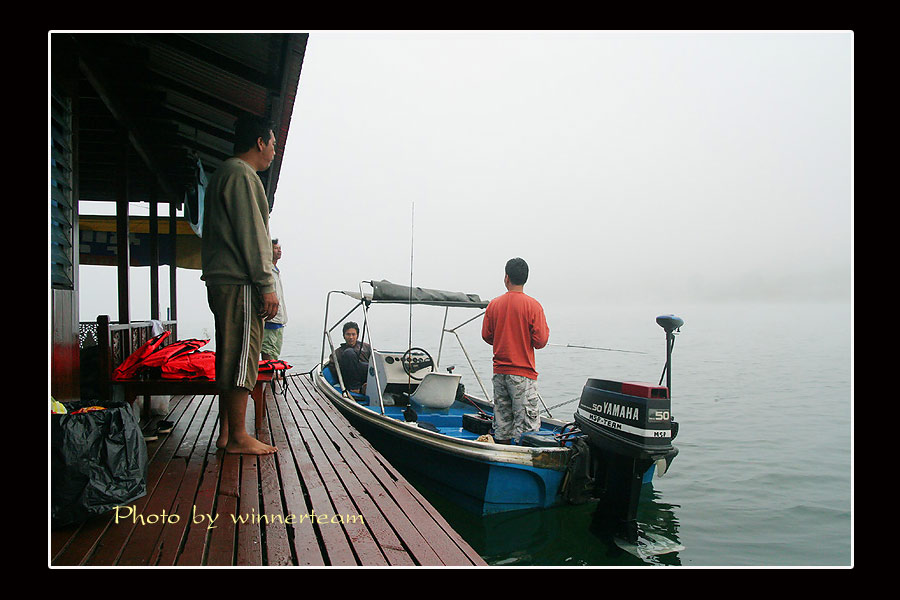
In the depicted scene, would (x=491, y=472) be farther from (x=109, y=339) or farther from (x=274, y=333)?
(x=109, y=339)

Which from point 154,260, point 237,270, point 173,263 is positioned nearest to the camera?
point 237,270

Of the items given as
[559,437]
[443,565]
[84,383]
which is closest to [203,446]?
Result: [84,383]

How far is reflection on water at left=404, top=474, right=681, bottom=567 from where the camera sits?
4.51m

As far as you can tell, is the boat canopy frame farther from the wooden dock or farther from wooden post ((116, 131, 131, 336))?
the wooden dock

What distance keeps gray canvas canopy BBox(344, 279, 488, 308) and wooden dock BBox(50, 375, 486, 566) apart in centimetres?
329

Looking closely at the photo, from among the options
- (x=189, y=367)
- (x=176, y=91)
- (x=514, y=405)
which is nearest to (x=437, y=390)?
(x=514, y=405)

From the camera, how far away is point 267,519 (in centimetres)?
234

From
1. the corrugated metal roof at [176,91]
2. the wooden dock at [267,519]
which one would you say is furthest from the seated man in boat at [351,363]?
the wooden dock at [267,519]

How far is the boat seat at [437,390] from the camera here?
263 inches

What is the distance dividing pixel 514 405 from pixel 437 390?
1.92 m

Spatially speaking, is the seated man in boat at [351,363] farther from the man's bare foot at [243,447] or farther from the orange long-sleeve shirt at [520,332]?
the man's bare foot at [243,447]

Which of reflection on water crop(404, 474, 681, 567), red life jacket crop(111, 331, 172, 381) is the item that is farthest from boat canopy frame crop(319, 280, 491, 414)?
red life jacket crop(111, 331, 172, 381)

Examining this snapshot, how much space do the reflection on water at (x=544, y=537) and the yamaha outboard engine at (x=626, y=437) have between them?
23 centimetres

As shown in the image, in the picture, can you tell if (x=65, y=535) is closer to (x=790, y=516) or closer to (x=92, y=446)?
(x=92, y=446)
